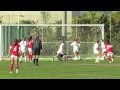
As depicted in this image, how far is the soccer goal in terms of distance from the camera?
48.4m

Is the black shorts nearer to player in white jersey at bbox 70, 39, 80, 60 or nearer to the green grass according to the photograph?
the green grass

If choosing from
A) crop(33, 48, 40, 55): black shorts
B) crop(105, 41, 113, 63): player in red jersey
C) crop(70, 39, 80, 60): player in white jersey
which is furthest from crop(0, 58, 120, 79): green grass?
crop(70, 39, 80, 60): player in white jersey

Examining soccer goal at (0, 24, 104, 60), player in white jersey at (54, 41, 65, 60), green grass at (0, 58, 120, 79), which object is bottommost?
green grass at (0, 58, 120, 79)

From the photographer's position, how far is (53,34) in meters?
50.9

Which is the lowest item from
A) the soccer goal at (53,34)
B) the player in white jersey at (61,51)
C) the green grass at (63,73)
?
the green grass at (63,73)

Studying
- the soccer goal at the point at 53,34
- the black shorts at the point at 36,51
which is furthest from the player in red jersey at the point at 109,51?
the black shorts at the point at 36,51

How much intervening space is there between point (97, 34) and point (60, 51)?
20.0 ft

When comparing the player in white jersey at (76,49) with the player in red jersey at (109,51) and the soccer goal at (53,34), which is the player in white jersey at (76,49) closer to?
the soccer goal at (53,34)

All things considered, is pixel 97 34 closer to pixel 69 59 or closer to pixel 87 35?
pixel 87 35

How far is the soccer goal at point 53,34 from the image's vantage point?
48.4m

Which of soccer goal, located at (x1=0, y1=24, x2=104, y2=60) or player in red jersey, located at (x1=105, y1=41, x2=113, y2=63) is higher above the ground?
soccer goal, located at (x1=0, y1=24, x2=104, y2=60)

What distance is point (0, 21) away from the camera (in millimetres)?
59469

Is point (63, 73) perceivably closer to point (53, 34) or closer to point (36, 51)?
point (36, 51)
